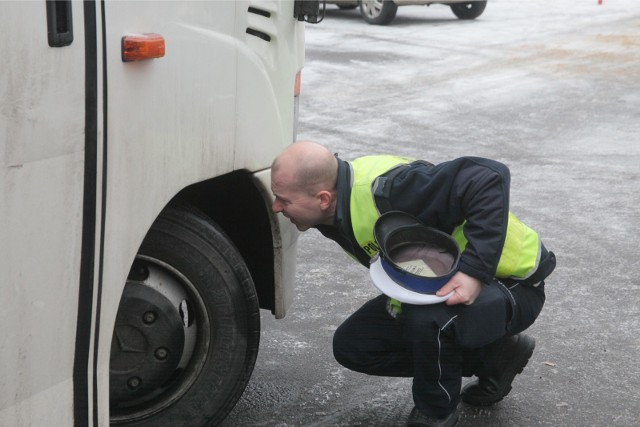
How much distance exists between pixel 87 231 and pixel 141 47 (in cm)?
47

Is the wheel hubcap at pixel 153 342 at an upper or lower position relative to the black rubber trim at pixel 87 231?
lower

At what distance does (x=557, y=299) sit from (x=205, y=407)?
89.5 inches

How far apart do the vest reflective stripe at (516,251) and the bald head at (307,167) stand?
1.50ft

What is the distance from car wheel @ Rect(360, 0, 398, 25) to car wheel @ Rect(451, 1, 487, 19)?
1.15 m

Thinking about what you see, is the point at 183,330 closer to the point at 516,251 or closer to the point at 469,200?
the point at 469,200

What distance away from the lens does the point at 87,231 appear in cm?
275

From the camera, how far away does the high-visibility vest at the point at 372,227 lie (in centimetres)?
356

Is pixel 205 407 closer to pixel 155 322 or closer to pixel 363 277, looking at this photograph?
pixel 155 322

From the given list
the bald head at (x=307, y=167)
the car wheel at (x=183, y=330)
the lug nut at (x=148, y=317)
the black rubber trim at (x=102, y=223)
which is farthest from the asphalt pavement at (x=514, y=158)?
the black rubber trim at (x=102, y=223)

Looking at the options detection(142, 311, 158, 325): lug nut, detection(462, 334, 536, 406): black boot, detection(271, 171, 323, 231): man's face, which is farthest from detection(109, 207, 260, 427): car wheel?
detection(462, 334, 536, 406): black boot

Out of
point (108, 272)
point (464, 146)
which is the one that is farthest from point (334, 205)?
point (464, 146)

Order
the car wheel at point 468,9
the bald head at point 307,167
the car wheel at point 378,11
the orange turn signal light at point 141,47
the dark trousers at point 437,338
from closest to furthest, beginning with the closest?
1. the orange turn signal light at point 141,47
2. the bald head at point 307,167
3. the dark trousers at point 437,338
4. the car wheel at point 378,11
5. the car wheel at point 468,9

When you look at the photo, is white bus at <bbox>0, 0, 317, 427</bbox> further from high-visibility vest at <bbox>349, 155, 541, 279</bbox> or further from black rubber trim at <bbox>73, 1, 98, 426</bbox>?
high-visibility vest at <bbox>349, 155, 541, 279</bbox>

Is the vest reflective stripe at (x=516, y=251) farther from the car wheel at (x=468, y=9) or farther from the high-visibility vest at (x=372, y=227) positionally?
the car wheel at (x=468, y=9)
